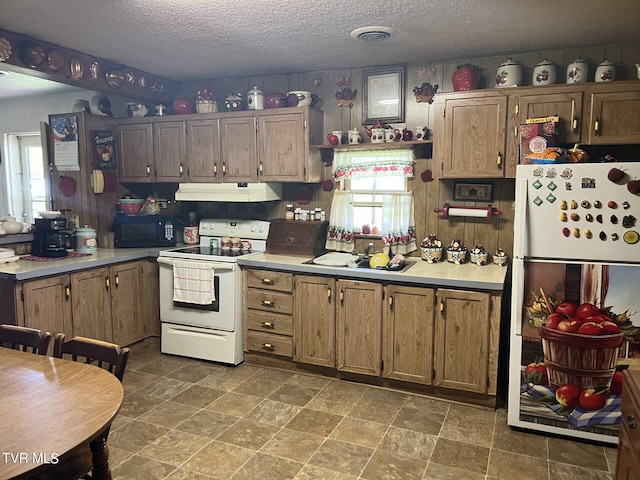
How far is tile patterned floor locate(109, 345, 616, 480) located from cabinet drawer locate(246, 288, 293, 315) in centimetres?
52

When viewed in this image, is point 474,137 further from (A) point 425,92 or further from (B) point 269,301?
(B) point 269,301

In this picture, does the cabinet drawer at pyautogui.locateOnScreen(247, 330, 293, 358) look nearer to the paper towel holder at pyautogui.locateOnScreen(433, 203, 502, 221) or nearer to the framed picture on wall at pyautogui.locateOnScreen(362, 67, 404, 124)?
the paper towel holder at pyautogui.locateOnScreen(433, 203, 502, 221)

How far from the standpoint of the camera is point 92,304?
12.1 feet

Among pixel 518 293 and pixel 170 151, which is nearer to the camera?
pixel 518 293

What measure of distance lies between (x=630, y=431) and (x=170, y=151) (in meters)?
3.84

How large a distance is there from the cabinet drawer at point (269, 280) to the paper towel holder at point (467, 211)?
124 centimetres

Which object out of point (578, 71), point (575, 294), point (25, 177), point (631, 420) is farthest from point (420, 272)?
point (25, 177)

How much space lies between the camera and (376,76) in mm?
3865

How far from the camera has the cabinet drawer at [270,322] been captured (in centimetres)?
368

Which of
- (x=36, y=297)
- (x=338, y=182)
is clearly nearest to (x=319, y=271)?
(x=338, y=182)

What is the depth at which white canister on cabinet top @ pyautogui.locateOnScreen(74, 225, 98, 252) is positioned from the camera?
404 cm

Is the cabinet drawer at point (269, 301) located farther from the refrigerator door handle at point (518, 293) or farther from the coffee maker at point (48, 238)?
the refrigerator door handle at point (518, 293)

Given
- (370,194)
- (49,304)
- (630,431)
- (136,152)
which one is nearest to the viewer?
(630,431)

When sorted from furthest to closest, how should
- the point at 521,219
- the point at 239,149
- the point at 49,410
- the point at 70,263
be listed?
the point at 239,149
the point at 70,263
the point at 521,219
the point at 49,410
